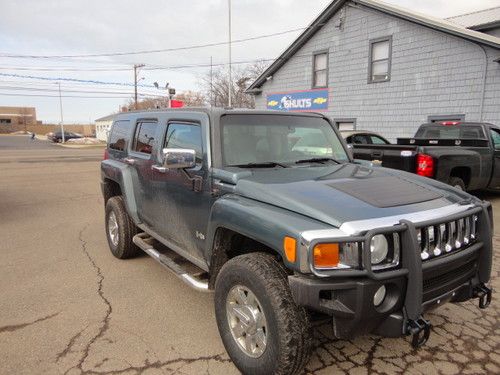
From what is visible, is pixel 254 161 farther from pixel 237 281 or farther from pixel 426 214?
pixel 426 214

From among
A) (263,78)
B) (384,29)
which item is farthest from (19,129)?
(384,29)

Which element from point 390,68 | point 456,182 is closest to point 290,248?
point 456,182

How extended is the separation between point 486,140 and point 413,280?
294 inches

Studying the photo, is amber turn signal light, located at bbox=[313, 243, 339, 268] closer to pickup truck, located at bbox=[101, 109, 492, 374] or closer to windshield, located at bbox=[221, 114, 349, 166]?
pickup truck, located at bbox=[101, 109, 492, 374]

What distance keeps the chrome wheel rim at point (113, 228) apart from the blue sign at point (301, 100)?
1219cm

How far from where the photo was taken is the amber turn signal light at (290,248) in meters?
2.27

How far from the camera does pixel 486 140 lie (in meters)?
8.41

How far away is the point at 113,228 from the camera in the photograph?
17.3 ft

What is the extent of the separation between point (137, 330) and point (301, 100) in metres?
15.4

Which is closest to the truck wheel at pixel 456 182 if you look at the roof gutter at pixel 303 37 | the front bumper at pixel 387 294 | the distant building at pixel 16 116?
the front bumper at pixel 387 294

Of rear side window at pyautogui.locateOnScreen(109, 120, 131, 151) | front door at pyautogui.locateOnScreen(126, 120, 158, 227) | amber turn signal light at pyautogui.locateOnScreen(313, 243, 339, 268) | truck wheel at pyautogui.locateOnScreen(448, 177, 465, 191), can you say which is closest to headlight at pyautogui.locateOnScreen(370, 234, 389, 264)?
amber turn signal light at pyautogui.locateOnScreen(313, 243, 339, 268)

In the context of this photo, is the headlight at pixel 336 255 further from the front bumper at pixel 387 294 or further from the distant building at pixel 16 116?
the distant building at pixel 16 116

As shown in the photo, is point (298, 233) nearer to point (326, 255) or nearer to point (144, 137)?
point (326, 255)

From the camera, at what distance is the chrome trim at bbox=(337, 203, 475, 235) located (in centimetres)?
227
